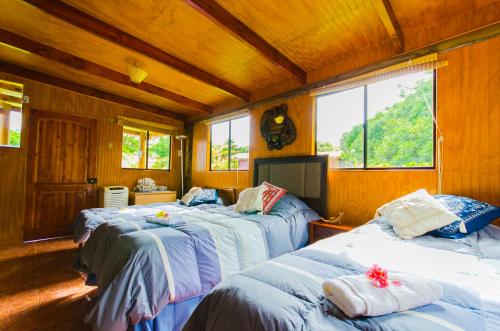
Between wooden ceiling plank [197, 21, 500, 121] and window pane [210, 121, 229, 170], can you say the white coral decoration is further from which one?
wooden ceiling plank [197, 21, 500, 121]

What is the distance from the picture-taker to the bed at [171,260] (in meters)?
1.45

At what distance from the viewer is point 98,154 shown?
14.9ft

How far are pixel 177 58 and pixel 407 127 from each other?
9.82 feet

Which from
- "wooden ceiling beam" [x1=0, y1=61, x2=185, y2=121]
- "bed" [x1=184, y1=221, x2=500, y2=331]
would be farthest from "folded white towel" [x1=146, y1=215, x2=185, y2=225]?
"wooden ceiling beam" [x1=0, y1=61, x2=185, y2=121]

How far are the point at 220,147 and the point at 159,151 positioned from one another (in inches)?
64.2

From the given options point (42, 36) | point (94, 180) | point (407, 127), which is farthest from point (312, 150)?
A: point (94, 180)

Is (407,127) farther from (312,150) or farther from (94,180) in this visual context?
→ (94,180)

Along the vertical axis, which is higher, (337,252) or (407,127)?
(407,127)

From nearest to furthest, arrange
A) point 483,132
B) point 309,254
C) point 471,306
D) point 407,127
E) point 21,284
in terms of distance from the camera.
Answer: point 471,306 → point 309,254 → point 483,132 → point 21,284 → point 407,127

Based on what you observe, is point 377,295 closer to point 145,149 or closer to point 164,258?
point 164,258

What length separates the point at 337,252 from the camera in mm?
1307

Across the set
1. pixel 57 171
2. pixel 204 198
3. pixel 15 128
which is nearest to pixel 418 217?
pixel 204 198

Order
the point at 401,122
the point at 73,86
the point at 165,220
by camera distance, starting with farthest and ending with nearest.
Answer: the point at 73,86 → the point at 401,122 → the point at 165,220

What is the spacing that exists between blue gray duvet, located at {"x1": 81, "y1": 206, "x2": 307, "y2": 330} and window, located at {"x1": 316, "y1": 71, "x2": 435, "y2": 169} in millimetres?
1401
